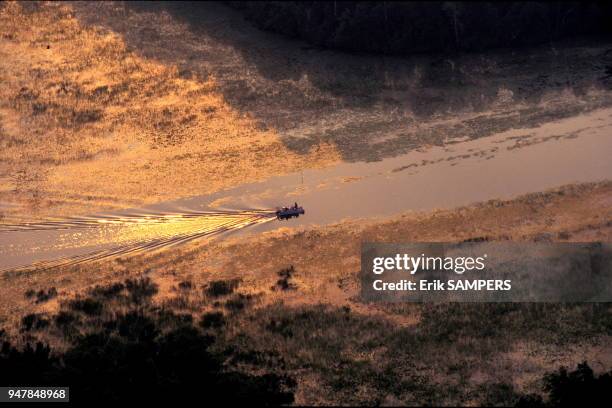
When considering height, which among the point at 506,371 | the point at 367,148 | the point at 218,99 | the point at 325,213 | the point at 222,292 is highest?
the point at 218,99

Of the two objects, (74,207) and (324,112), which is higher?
(324,112)

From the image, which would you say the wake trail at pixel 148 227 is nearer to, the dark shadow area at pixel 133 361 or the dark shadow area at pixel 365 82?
the dark shadow area at pixel 133 361

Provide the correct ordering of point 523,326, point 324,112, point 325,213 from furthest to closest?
point 324,112, point 325,213, point 523,326

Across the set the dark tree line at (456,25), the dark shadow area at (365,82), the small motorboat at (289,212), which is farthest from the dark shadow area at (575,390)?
the dark tree line at (456,25)

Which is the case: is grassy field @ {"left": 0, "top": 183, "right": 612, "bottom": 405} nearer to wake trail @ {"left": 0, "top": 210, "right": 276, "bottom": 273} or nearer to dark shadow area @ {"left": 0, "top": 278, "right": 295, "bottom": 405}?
dark shadow area @ {"left": 0, "top": 278, "right": 295, "bottom": 405}

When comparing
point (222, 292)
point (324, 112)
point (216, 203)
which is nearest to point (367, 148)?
point (324, 112)

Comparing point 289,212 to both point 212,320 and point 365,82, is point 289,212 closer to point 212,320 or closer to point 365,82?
point 212,320

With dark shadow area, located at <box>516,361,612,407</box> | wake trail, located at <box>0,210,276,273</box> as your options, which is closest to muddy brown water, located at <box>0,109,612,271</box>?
wake trail, located at <box>0,210,276,273</box>

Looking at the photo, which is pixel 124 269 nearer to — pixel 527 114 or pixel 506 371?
pixel 506 371

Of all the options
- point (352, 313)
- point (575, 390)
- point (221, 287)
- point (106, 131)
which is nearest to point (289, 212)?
point (221, 287)
